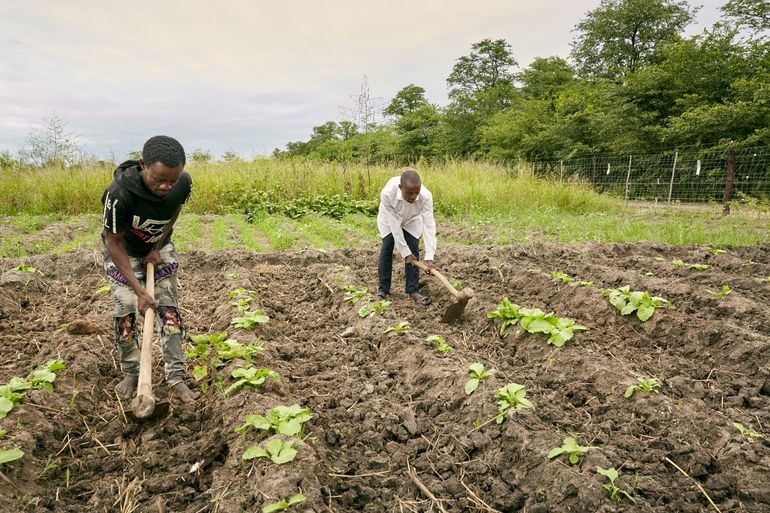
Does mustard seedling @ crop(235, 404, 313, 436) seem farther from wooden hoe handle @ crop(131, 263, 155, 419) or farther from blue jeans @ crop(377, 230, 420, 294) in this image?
blue jeans @ crop(377, 230, 420, 294)

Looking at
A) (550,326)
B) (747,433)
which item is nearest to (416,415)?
(550,326)

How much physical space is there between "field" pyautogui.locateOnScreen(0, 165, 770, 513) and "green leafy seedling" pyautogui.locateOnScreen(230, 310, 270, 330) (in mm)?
91

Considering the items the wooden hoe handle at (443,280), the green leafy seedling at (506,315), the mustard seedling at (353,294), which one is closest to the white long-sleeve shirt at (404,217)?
the wooden hoe handle at (443,280)

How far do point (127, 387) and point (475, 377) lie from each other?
2534 mm

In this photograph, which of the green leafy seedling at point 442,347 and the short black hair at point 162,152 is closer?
the short black hair at point 162,152

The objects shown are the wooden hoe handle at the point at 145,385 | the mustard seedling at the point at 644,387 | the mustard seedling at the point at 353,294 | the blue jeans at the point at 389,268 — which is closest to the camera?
the wooden hoe handle at the point at 145,385

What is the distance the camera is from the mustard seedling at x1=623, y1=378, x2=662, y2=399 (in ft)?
10.9

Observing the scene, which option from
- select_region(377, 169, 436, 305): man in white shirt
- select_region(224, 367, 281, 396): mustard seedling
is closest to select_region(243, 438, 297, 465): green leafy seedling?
select_region(224, 367, 281, 396): mustard seedling

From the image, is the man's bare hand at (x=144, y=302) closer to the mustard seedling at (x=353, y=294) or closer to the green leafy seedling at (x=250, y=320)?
the green leafy seedling at (x=250, y=320)

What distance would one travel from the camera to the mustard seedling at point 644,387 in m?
3.32

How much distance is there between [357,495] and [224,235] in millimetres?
7922

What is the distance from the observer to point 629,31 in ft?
101

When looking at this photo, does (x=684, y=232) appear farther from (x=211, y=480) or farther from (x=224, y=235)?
(x=211, y=480)

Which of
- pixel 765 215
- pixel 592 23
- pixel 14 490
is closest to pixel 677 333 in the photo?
pixel 14 490
